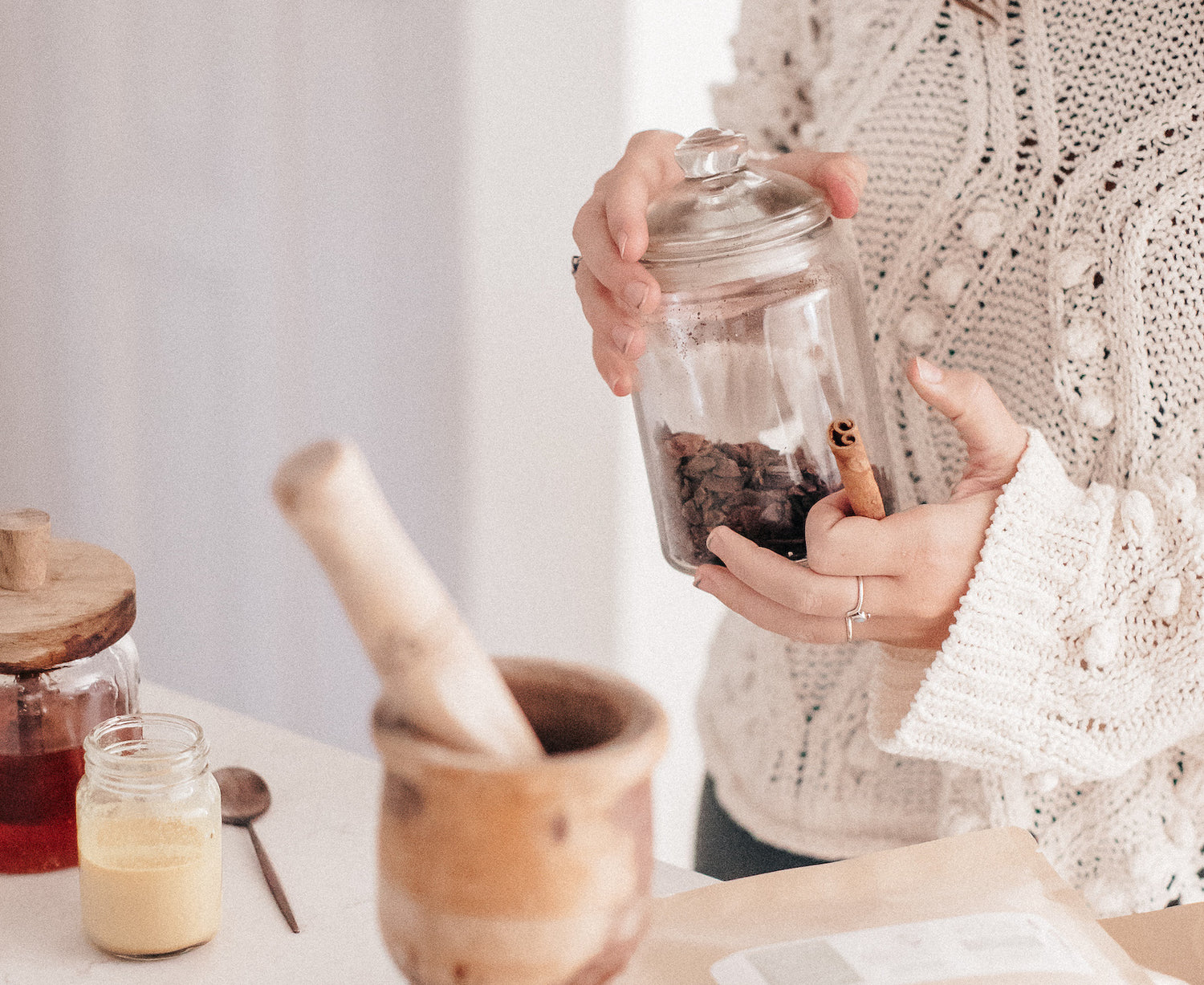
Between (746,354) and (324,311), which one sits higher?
(746,354)

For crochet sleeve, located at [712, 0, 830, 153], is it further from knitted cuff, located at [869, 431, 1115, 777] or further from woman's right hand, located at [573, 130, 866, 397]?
knitted cuff, located at [869, 431, 1115, 777]

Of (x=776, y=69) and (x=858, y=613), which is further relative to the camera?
(x=776, y=69)

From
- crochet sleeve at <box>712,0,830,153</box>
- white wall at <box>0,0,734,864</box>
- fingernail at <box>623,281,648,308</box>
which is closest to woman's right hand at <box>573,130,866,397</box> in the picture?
fingernail at <box>623,281,648,308</box>

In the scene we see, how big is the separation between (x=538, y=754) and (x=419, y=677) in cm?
5

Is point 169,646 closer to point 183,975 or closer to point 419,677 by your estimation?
point 183,975

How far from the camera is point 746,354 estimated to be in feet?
2.26

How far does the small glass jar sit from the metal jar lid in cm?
35

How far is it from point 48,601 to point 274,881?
0.19 metres

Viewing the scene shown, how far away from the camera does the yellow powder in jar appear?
1.78 feet

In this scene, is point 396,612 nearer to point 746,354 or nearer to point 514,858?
point 514,858

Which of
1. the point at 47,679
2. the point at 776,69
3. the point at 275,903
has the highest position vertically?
the point at 776,69

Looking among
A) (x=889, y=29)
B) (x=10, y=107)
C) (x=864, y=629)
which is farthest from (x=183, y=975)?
(x=10, y=107)

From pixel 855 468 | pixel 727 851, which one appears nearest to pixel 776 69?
pixel 855 468

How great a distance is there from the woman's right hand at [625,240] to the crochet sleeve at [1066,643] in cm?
19
